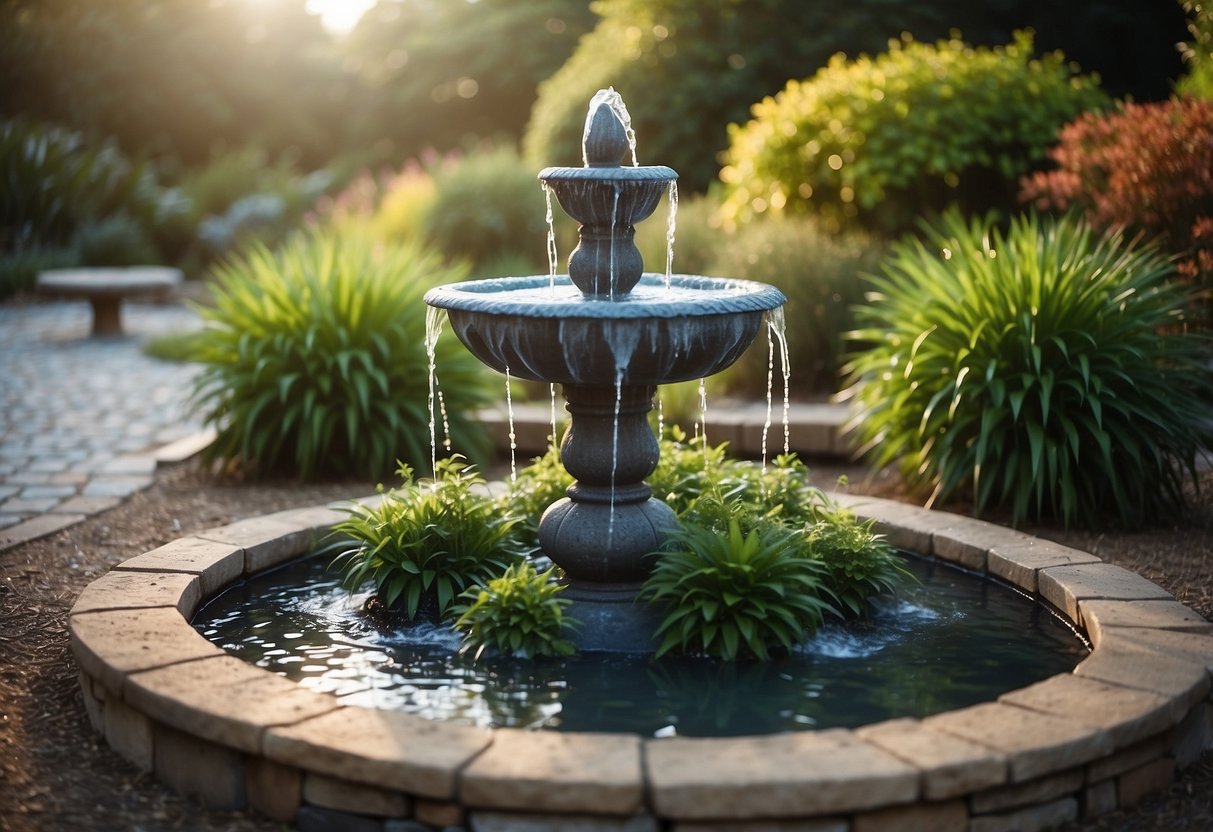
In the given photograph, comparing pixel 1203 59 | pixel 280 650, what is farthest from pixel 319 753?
pixel 1203 59

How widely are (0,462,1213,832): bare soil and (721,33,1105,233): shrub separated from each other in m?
3.25

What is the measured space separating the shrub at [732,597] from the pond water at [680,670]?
0.08m

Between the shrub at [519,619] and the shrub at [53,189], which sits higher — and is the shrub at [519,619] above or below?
below

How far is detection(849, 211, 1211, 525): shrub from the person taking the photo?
17.5 feet

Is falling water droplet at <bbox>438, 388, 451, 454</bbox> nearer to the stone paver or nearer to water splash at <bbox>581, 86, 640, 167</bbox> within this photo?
the stone paver

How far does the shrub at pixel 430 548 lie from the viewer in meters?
4.34

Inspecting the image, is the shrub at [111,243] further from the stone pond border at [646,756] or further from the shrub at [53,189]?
the stone pond border at [646,756]

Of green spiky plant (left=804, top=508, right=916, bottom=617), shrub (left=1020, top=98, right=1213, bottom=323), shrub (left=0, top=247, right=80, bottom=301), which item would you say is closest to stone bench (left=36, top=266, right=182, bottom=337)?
shrub (left=0, top=247, right=80, bottom=301)

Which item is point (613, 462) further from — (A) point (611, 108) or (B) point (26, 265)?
(B) point (26, 265)

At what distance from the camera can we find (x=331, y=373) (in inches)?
249

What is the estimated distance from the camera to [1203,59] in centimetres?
785

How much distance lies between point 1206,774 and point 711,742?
1.43 meters

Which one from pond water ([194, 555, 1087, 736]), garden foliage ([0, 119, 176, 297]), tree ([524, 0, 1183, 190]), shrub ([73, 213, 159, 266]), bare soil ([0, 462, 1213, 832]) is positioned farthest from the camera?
shrub ([73, 213, 159, 266])

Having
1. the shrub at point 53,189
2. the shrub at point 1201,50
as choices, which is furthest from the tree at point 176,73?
the shrub at point 1201,50
